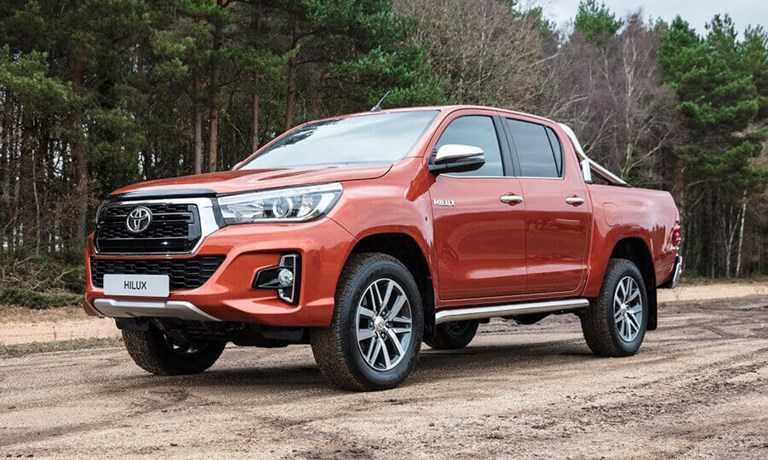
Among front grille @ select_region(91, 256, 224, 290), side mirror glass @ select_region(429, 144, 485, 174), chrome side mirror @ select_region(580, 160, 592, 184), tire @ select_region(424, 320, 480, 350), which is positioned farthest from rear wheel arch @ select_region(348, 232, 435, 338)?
tire @ select_region(424, 320, 480, 350)

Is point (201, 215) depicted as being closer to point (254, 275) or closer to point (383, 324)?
point (254, 275)

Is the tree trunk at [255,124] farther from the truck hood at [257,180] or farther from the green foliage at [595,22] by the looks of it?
the green foliage at [595,22]

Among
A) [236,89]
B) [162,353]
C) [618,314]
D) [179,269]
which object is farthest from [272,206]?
[236,89]

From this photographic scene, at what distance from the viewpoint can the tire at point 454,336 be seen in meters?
9.34

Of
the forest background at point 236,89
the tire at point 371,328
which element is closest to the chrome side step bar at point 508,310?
the tire at point 371,328

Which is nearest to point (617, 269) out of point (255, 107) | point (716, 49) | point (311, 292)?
point (311, 292)

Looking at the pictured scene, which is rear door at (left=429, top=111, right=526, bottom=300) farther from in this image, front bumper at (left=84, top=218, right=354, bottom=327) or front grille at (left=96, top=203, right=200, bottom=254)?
front grille at (left=96, top=203, right=200, bottom=254)

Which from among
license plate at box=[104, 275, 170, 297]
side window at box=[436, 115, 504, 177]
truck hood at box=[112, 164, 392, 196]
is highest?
side window at box=[436, 115, 504, 177]

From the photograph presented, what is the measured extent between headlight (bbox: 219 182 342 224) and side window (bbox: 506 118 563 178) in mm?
2363

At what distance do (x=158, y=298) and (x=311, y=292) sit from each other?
0.94m

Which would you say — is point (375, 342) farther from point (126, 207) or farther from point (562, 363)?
point (562, 363)

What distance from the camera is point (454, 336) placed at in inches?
374

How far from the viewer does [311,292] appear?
5574 mm

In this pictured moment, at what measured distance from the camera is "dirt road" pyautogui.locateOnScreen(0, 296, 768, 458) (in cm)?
442
